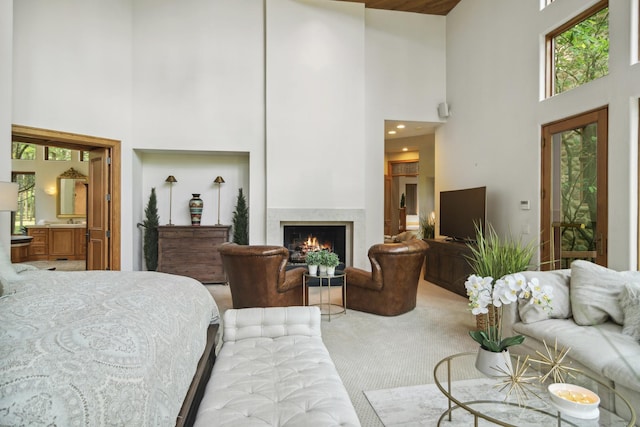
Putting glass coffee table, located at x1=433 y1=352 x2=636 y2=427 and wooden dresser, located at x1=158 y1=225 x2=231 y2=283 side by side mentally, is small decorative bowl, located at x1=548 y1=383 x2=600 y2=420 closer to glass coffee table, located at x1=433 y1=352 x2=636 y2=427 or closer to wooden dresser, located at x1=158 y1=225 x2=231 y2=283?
glass coffee table, located at x1=433 y1=352 x2=636 y2=427

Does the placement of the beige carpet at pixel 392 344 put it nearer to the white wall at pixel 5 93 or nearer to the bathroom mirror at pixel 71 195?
the white wall at pixel 5 93

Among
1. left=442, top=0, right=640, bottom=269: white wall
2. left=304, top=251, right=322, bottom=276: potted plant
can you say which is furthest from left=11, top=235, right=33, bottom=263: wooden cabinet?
left=442, top=0, right=640, bottom=269: white wall

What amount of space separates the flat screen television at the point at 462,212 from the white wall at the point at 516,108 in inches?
12.4

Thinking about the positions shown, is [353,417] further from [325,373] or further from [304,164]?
[304,164]

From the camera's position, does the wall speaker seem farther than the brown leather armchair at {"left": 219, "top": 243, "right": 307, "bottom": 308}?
Yes

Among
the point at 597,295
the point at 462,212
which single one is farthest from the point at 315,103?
the point at 597,295

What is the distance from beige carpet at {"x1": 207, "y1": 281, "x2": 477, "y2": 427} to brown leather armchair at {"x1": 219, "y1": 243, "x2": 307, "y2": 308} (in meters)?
0.59

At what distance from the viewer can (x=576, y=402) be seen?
1.37 metres

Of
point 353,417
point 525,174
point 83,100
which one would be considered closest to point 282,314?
point 353,417

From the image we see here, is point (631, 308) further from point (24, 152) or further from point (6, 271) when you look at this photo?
point (24, 152)

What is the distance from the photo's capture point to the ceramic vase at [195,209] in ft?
19.5

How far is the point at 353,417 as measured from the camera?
55.6 inches

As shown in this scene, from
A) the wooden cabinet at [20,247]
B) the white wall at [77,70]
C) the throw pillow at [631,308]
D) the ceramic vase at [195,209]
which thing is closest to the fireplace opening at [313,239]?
the ceramic vase at [195,209]

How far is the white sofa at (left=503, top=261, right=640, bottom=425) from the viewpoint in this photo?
1.97 meters
